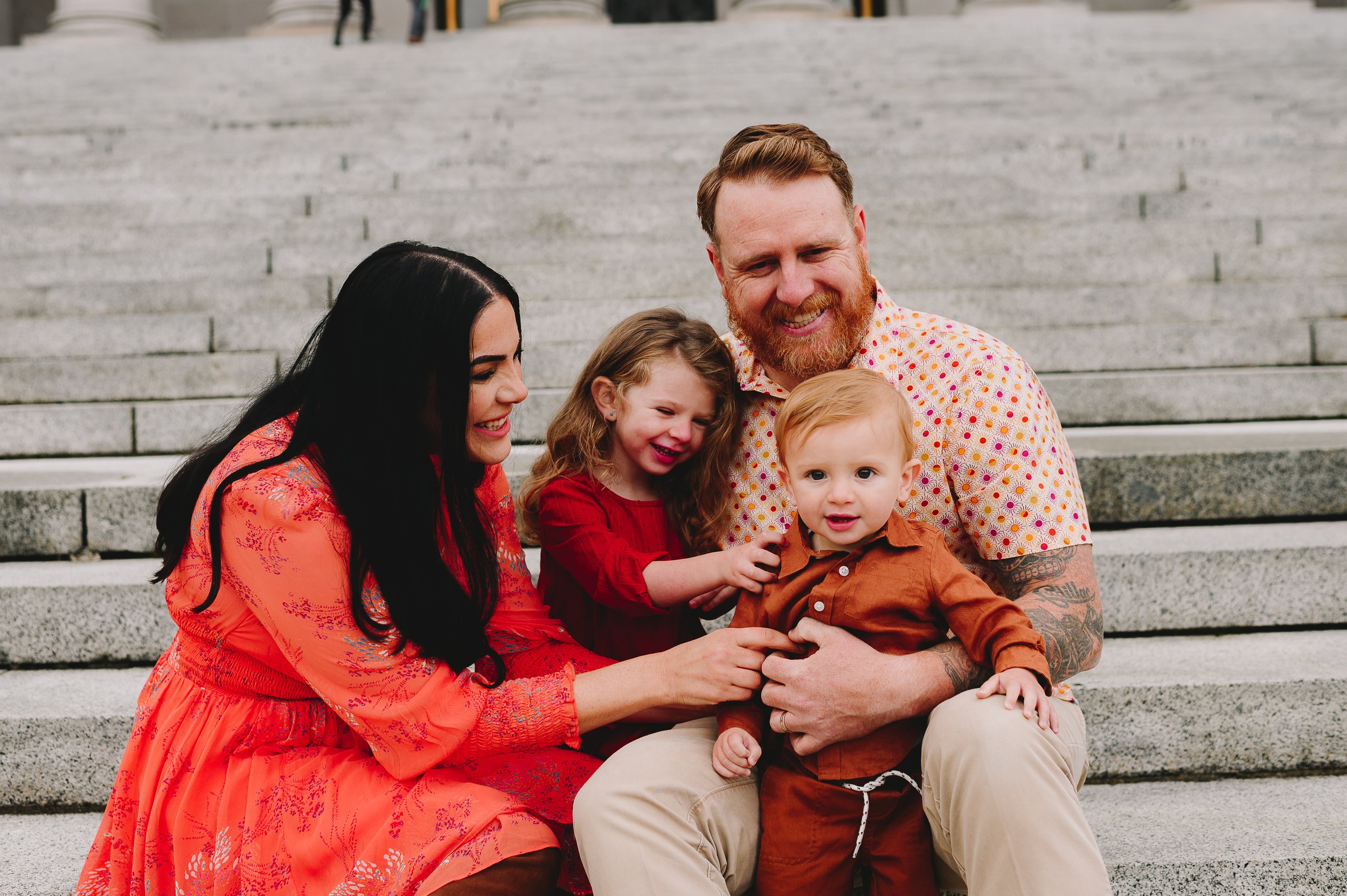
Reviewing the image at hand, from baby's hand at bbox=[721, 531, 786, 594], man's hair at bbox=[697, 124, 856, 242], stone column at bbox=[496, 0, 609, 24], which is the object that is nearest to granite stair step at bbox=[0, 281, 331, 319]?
man's hair at bbox=[697, 124, 856, 242]

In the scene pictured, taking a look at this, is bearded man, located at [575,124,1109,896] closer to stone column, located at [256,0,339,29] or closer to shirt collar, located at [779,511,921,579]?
shirt collar, located at [779,511,921,579]

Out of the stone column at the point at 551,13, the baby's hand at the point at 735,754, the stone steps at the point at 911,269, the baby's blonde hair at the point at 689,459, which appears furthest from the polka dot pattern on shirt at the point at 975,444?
the stone column at the point at 551,13

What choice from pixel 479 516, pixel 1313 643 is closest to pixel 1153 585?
pixel 1313 643

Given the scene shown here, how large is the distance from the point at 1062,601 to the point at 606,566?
931 millimetres

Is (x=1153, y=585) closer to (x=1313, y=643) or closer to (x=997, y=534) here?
(x=1313, y=643)

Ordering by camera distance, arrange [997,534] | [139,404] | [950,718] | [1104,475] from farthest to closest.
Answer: [139,404] → [1104,475] → [997,534] → [950,718]

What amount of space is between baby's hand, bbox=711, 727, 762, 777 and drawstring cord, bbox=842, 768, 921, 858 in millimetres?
171

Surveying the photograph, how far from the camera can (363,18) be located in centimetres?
1206

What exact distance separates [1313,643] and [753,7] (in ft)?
40.4

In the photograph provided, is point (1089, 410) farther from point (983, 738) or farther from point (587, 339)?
point (983, 738)

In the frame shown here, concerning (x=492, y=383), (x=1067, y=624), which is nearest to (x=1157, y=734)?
(x=1067, y=624)

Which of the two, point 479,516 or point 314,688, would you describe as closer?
point 314,688

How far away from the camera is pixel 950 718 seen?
1.64m

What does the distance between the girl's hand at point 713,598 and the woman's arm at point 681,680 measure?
33 centimetres
